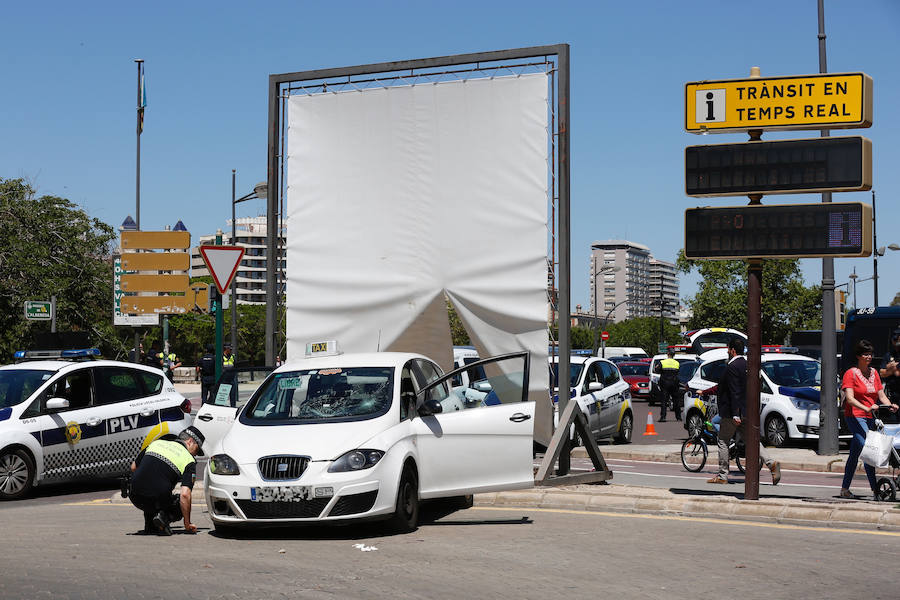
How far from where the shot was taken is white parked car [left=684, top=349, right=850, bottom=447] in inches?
845

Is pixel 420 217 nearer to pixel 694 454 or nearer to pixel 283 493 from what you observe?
pixel 283 493

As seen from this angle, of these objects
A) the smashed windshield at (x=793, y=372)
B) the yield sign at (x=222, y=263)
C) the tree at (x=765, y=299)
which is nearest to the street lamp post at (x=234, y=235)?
the yield sign at (x=222, y=263)

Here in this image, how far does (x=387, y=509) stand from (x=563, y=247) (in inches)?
188

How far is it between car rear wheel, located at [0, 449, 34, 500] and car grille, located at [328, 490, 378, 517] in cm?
632

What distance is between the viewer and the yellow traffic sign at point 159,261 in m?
29.6

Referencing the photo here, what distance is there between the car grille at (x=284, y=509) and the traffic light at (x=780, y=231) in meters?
4.51

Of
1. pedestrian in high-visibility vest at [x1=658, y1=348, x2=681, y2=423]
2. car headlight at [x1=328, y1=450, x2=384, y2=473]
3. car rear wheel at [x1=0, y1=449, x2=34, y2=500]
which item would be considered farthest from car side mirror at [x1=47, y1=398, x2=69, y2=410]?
pedestrian in high-visibility vest at [x1=658, y1=348, x2=681, y2=423]

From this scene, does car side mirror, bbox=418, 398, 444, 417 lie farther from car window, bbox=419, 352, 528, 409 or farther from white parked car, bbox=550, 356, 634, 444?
white parked car, bbox=550, 356, 634, 444

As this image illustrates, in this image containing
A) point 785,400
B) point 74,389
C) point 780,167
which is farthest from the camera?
point 785,400

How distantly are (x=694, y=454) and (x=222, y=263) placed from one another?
26.0 feet

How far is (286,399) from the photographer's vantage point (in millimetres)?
10984

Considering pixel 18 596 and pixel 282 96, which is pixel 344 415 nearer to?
pixel 18 596

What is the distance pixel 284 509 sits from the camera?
964cm

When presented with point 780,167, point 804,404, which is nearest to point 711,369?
point 804,404
